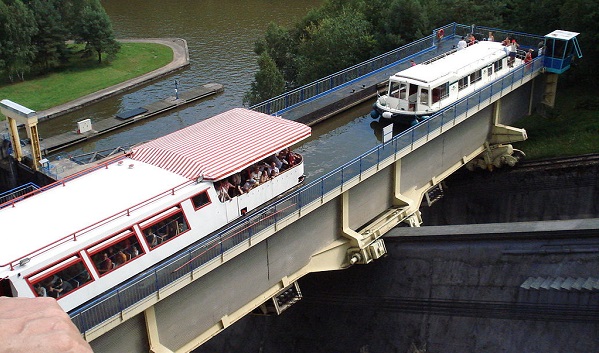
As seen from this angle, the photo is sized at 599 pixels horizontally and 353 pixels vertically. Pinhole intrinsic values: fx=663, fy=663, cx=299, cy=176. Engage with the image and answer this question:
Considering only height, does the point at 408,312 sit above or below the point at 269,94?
below

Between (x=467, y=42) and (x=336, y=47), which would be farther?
(x=336, y=47)

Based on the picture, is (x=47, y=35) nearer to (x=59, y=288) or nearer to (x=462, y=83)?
(x=462, y=83)

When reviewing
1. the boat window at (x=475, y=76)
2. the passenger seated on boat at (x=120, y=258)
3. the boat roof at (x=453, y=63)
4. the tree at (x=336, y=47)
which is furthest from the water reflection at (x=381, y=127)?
the tree at (x=336, y=47)

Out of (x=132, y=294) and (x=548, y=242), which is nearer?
(x=132, y=294)

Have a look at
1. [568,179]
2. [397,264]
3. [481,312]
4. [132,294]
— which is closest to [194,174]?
[132,294]

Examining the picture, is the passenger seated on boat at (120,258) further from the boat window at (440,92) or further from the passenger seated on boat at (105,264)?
the boat window at (440,92)

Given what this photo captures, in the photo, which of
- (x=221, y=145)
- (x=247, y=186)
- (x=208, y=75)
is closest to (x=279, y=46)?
(x=208, y=75)

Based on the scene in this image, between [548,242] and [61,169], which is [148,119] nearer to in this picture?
[61,169]
